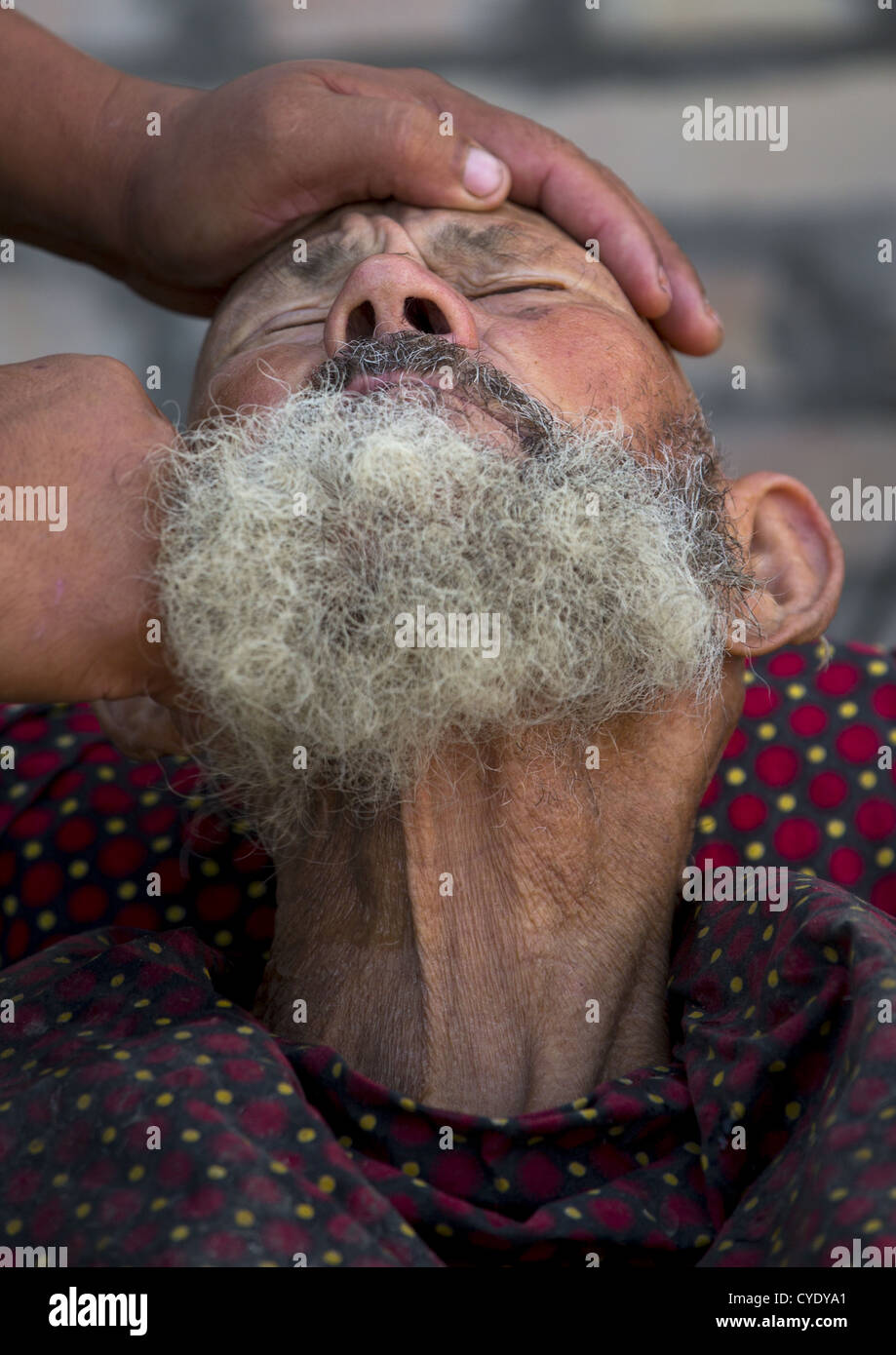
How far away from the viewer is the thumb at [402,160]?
1.46m

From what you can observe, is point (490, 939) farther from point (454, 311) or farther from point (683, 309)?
point (683, 309)

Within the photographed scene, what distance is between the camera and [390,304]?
1.32 meters

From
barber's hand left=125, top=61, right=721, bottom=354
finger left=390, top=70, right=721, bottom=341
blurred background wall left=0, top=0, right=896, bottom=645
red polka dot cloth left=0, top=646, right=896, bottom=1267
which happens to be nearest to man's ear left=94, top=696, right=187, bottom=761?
red polka dot cloth left=0, top=646, right=896, bottom=1267

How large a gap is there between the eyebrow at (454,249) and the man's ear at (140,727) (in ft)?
1.81

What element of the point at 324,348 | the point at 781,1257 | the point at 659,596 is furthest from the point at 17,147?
the point at 781,1257

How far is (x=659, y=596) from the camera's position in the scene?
1.30 m

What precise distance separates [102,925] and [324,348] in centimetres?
91

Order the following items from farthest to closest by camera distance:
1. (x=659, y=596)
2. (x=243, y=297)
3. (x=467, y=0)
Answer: (x=467, y=0) < (x=243, y=297) < (x=659, y=596)

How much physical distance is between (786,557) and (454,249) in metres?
0.53

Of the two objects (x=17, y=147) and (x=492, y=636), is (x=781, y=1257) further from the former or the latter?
(x=17, y=147)

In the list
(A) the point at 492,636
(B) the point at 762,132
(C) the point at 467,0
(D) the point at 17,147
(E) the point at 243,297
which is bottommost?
(A) the point at 492,636

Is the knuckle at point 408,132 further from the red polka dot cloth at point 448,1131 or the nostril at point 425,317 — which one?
the red polka dot cloth at point 448,1131

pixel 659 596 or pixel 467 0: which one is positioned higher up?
pixel 467 0

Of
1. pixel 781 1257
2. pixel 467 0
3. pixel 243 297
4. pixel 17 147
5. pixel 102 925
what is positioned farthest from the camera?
pixel 467 0
